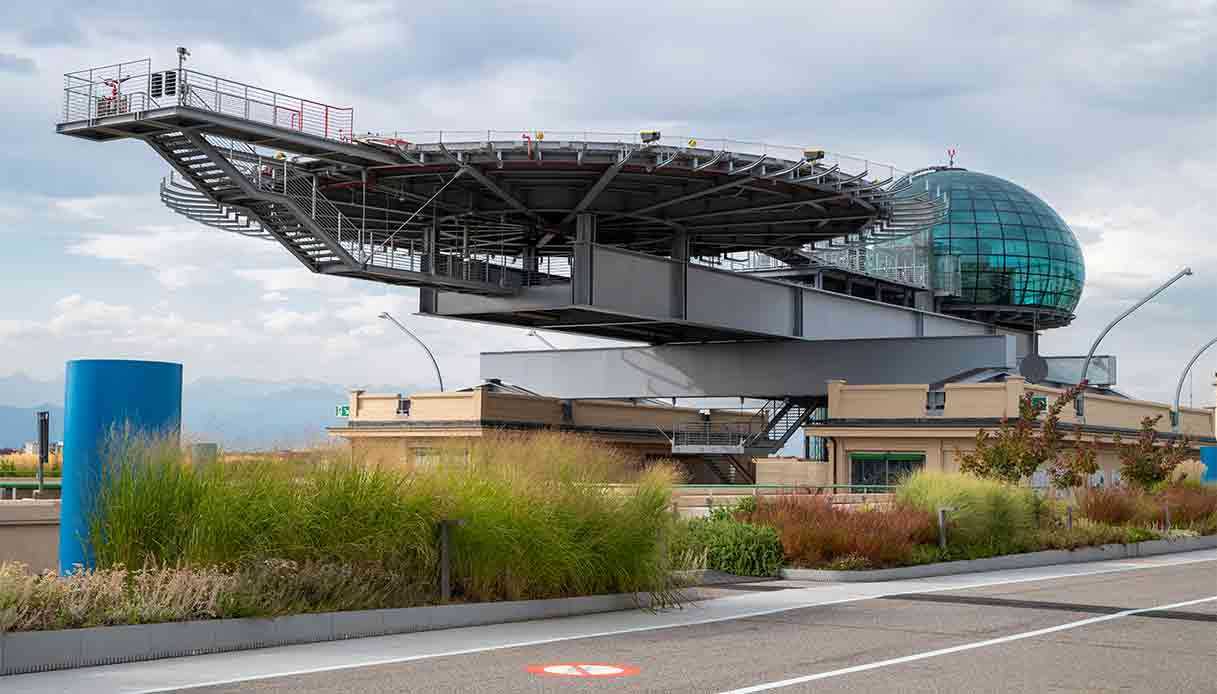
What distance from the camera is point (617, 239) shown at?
60375 millimetres

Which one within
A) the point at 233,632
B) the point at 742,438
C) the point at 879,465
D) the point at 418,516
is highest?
the point at 742,438

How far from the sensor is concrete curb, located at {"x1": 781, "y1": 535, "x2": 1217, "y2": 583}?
20484mm

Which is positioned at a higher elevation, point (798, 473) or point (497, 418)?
point (497, 418)

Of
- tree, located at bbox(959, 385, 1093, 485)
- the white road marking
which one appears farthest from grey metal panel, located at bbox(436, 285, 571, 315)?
the white road marking

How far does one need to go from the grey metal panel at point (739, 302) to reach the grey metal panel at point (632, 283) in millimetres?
1619

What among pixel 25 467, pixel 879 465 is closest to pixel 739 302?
pixel 879 465

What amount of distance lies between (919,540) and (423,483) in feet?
37.5

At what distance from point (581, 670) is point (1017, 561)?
588 inches

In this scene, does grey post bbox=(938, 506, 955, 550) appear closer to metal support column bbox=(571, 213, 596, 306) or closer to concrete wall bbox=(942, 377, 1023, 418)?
metal support column bbox=(571, 213, 596, 306)

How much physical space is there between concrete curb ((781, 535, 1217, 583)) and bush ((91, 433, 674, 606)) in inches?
177

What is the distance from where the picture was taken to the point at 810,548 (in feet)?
69.1

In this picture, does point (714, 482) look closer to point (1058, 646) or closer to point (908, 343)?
point (908, 343)

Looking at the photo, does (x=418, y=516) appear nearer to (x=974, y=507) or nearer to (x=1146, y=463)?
(x=974, y=507)

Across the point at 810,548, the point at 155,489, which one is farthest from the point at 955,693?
the point at 810,548
